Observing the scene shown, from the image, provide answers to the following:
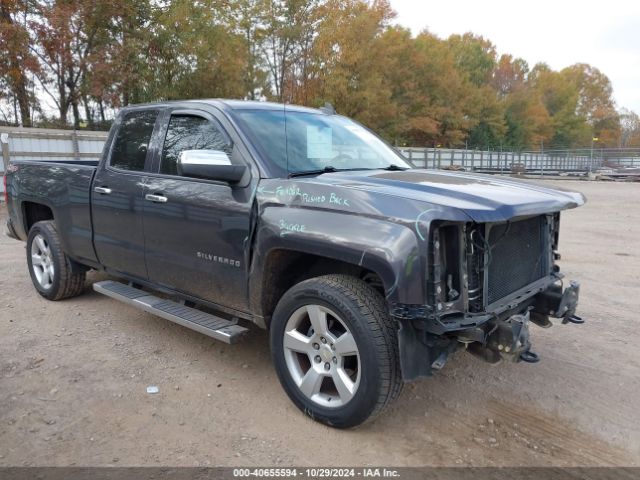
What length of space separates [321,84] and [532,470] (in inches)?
952

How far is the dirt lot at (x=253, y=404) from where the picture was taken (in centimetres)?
295

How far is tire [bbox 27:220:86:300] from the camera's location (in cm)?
530

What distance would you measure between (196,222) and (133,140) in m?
1.30

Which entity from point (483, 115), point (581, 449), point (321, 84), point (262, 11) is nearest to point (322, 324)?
point (581, 449)

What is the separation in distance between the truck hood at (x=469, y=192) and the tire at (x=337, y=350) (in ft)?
1.97

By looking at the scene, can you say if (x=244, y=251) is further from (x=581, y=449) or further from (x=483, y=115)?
(x=483, y=115)

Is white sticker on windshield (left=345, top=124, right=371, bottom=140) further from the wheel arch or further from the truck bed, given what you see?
the truck bed

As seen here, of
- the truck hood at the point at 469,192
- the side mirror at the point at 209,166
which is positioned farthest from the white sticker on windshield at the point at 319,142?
the side mirror at the point at 209,166

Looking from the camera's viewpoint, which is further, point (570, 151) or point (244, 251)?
point (570, 151)

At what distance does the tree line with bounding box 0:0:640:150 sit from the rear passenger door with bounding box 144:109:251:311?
53.8ft

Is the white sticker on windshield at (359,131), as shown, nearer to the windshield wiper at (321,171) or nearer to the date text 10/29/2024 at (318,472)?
the windshield wiper at (321,171)

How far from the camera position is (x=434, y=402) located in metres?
3.54

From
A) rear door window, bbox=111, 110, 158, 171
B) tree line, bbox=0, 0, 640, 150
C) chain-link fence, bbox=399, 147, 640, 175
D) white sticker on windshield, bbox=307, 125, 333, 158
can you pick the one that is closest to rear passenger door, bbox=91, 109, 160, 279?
rear door window, bbox=111, 110, 158, 171

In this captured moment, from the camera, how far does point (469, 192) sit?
2.98 m
